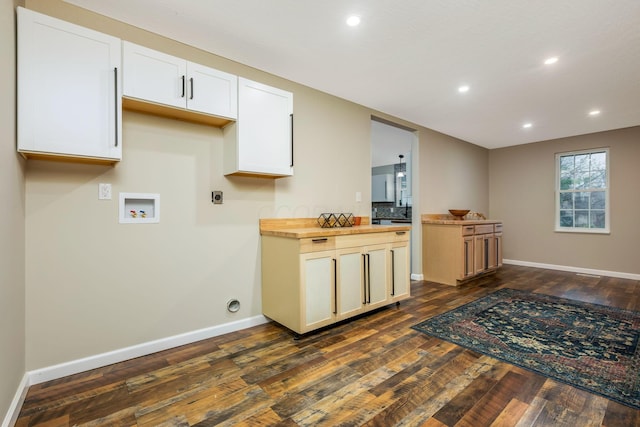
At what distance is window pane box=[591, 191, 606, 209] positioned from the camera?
518cm

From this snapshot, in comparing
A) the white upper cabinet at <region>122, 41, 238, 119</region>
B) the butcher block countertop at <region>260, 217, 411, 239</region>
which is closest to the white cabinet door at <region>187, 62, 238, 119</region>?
the white upper cabinet at <region>122, 41, 238, 119</region>

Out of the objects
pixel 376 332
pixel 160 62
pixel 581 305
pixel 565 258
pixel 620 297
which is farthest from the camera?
pixel 565 258

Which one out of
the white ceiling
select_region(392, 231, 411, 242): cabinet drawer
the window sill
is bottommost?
the window sill

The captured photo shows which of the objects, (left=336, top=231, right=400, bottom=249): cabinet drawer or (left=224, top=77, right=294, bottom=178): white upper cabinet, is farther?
(left=336, top=231, right=400, bottom=249): cabinet drawer

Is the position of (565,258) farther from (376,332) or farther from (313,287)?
(313,287)

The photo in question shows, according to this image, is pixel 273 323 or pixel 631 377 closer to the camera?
pixel 631 377

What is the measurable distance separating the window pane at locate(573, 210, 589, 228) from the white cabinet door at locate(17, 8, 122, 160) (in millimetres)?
6994

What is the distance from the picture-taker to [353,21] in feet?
7.14

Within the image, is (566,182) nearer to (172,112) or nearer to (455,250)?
(455,250)

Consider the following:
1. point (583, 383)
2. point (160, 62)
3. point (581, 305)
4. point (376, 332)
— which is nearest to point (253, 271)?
point (376, 332)

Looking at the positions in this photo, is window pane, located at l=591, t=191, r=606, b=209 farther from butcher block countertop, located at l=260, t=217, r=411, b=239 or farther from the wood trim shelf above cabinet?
the wood trim shelf above cabinet

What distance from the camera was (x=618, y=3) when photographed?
1.97 m

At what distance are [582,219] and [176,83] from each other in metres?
6.72

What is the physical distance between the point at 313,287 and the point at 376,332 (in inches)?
28.9
